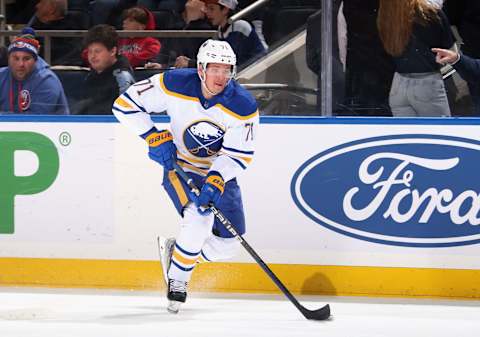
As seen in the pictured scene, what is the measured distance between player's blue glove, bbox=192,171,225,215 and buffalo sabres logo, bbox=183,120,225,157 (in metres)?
0.17

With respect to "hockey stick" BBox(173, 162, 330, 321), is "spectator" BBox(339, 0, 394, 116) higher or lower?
higher

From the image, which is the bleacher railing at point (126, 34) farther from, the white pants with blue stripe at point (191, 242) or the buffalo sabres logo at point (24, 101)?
the white pants with blue stripe at point (191, 242)

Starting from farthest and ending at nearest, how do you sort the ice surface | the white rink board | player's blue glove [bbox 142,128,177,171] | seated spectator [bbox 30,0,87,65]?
seated spectator [bbox 30,0,87,65] < the white rink board < player's blue glove [bbox 142,128,177,171] < the ice surface

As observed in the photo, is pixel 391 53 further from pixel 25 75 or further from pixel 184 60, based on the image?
pixel 25 75

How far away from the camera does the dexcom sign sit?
203 inches

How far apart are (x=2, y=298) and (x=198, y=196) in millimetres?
1090

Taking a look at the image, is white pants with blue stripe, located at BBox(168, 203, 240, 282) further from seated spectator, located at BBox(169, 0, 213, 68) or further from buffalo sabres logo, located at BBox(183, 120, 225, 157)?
seated spectator, located at BBox(169, 0, 213, 68)

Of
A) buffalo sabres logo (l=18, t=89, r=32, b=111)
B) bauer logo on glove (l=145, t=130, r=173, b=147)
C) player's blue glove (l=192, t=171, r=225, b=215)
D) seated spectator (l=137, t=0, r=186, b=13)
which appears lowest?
player's blue glove (l=192, t=171, r=225, b=215)

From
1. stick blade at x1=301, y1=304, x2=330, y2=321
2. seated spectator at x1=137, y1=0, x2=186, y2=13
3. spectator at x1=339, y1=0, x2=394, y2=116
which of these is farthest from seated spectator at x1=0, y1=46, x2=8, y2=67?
stick blade at x1=301, y1=304, x2=330, y2=321

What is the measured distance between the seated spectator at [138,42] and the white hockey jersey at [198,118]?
1.75 feet

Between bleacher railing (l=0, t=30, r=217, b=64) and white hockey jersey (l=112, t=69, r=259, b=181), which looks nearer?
white hockey jersey (l=112, t=69, r=259, b=181)

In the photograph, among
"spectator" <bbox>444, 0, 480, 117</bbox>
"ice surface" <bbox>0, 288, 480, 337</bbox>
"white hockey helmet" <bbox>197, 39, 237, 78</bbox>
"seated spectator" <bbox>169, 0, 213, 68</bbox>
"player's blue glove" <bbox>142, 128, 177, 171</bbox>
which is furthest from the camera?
"seated spectator" <bbox>169, 0, 213, 68</bbox>

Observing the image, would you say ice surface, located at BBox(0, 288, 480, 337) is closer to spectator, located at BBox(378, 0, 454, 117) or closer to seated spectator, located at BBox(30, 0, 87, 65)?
spectator, located at BBox(378, 0, 454, 117)

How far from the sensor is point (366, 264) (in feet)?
16.3
